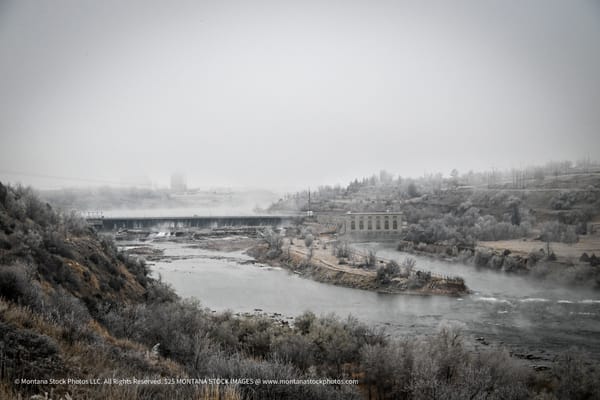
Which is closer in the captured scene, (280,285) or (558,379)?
(558,379)

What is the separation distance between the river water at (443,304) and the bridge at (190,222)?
21598 mm

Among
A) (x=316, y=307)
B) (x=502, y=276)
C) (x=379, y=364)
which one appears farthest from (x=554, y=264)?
(x=379, y=364)

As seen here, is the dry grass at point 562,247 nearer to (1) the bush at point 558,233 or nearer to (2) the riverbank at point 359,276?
(1) the bush at point 558,233

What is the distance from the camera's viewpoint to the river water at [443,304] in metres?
11.9

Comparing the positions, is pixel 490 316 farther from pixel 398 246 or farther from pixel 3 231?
pixel 398 246

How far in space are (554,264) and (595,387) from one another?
625 inches

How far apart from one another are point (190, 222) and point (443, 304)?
36604 mm

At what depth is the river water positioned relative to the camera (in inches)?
469

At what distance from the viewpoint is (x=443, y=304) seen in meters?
16.3

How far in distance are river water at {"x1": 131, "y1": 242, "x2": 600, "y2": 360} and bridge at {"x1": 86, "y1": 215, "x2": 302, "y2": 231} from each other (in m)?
21.6

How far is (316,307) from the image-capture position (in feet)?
51.8

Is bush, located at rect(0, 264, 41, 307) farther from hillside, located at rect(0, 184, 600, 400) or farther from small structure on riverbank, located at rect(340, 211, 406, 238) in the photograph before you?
small structure on riverbank, located at rect(340, 211, 406, 238)

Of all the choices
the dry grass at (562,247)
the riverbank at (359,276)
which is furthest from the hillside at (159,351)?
the dry grass at (562,247)

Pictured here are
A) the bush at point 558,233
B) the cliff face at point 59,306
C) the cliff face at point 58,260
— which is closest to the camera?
the cliff face at point 59,306
